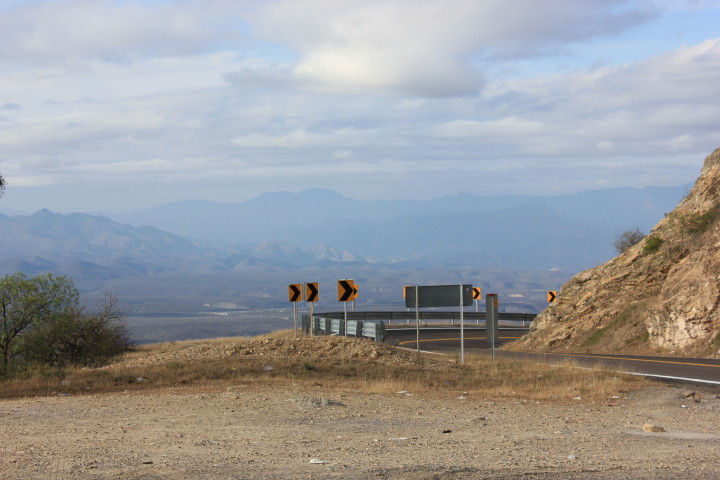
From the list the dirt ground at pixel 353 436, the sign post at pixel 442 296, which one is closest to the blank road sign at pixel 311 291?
the sign post at pixel 442 296

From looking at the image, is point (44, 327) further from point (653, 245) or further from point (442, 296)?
point (653, 245)

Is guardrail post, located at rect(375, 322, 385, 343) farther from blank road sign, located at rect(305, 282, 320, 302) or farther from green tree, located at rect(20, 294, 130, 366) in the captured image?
green tree, located at rect(20, 294, 130, 366)

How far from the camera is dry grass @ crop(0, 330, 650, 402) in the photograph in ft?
56.2

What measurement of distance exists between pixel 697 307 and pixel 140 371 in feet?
55.7

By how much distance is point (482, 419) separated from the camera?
12984mm

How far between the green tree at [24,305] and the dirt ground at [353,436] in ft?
43.6

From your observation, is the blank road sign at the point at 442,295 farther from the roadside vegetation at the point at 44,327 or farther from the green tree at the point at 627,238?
the green tree at the point at 627,238

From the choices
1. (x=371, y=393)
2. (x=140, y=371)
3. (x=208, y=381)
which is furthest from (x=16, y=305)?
(x=371, y=393)

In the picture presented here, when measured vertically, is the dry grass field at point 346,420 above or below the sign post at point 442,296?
below

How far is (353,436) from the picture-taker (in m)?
11.4

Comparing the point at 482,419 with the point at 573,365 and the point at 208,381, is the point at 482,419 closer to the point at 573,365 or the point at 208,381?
the point at 208,381

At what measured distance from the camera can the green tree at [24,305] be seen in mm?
28031

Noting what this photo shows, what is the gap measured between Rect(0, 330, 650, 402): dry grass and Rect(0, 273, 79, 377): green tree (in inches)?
316

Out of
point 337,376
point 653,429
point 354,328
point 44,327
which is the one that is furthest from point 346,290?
point 653,429
